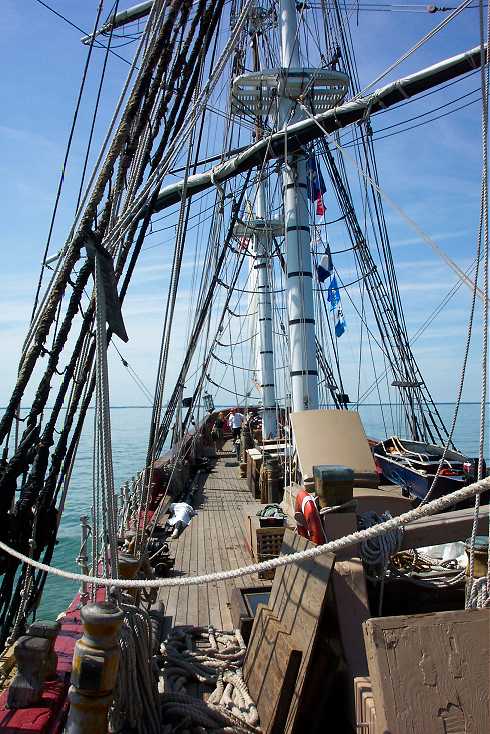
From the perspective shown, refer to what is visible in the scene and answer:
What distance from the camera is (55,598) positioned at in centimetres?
1148

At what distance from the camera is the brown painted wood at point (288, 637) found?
11.5ft

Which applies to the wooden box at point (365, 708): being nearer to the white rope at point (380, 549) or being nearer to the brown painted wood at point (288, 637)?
the brown painted wood at point (288, 637)

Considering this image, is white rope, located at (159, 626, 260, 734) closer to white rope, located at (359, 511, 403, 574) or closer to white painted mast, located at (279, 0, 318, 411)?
white rope, located at (359, 511, 403, 574)

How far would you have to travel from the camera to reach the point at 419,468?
486 inches

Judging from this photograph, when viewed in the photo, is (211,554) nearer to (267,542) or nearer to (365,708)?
(267,542)

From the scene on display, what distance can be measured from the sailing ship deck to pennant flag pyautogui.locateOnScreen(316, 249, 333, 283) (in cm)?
596

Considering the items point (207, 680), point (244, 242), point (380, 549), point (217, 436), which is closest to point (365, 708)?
point (380, 549)

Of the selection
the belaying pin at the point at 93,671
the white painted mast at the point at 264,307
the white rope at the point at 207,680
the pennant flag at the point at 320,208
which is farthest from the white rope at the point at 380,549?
the white painted mast at the point at 264,307

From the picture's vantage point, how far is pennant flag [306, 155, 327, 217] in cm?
1571

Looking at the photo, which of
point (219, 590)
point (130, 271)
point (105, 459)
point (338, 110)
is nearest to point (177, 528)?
point (219, 590)

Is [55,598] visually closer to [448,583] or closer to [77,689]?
[448,583]

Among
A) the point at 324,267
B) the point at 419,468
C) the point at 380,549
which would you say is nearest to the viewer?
the point at 380,549

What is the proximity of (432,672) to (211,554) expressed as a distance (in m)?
6.52

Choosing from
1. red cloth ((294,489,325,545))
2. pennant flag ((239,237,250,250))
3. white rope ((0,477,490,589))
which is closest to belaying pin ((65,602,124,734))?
white rope ((0,477,490,589))
